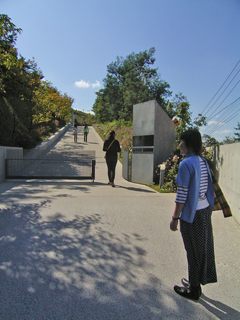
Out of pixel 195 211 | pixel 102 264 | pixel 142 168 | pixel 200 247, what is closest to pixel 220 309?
pixel 200 247

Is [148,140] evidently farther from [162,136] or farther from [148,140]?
[162,136]

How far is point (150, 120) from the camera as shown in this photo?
27.6 feet

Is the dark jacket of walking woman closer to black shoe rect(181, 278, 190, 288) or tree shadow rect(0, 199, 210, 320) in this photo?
tree shadow rect(0, 199, 210, 320)

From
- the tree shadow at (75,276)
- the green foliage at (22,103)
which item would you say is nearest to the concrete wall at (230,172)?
the tree shadow at (75,276)

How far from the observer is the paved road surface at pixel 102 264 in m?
2.27

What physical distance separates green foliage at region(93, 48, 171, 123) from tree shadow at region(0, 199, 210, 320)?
25.2 m

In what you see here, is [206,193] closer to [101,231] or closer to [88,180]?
[101,231]

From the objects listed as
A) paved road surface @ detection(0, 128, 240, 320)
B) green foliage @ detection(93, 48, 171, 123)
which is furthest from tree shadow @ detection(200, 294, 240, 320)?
green foliage @ detection(93, 48, 171, 123)

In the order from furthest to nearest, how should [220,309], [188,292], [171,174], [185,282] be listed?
[171,174], [185,282], [188,292], [220,309]

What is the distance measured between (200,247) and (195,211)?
1.19ft

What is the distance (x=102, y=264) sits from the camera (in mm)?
3053

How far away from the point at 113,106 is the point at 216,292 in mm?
30828

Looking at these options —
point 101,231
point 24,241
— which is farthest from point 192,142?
point 24,241

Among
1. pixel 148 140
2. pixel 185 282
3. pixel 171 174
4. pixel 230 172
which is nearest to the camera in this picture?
pixel 185 282
